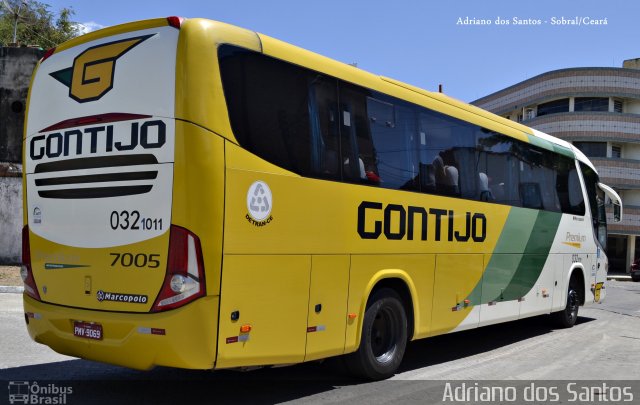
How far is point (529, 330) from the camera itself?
11.9 metres

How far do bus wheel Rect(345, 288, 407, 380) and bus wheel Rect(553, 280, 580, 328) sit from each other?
235 inches

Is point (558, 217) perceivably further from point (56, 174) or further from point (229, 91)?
point (56, 174)

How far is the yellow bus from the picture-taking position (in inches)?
201

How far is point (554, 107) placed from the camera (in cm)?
5075

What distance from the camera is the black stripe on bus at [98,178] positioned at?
17.3 ft

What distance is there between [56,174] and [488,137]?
6.23m

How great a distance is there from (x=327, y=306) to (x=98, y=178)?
2515 mm

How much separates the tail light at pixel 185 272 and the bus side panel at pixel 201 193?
49 millimetres

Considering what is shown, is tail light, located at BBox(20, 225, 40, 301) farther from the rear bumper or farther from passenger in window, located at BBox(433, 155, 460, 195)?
passenger in window, located at BBox(433, 155, 460, 195)

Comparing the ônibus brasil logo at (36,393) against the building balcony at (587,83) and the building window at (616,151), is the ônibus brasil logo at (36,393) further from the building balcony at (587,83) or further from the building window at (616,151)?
the building window at (616,151)

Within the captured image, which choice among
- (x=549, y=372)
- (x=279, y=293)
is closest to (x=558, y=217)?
(x=549, y=372)

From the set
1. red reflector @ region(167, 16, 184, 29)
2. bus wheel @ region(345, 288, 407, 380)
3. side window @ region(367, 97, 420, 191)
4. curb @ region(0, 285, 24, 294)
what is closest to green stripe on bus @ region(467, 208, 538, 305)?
bus wheel @ region(345, 288, 407, 380)

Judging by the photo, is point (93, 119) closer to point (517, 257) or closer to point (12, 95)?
point (517, 257)

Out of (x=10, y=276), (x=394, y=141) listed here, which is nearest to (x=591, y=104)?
(x=10, y=276)
